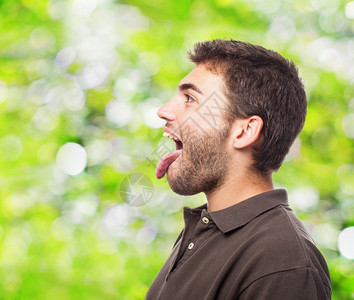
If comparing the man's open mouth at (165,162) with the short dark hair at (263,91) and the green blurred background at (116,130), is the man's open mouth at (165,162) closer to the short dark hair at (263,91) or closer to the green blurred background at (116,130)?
the short dark hair at (263,91)

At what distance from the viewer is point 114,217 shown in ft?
8.54

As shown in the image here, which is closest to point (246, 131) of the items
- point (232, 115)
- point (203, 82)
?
point (232, 115)

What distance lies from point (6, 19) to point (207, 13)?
1.25 metres

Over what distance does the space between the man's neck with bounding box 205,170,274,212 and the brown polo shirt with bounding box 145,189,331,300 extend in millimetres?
55

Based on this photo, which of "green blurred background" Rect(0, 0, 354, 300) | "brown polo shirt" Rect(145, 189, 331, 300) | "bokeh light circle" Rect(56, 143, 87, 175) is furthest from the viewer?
"bokeh light circle" Rect(56, 143, 87, 175)

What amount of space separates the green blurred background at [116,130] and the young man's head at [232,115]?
1163 mm

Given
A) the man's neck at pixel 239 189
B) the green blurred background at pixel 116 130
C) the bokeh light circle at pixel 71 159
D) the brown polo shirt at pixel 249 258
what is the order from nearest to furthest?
A: the brown polo shirt at pixel 249 258
the man's neck at pixel 239 189
the green blurred background at pixel 116 130
the bokeh light circle at pixel 71 159

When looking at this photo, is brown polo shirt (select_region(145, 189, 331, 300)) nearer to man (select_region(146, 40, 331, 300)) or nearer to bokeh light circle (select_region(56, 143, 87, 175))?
man (select_region(146, 40, 331, 300))

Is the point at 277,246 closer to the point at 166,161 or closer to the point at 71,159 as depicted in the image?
the point at 166,161

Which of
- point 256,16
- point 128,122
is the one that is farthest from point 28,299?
point 256,16

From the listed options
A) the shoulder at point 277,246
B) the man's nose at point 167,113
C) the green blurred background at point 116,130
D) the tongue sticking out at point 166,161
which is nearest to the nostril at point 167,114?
the man's nose at point 167,113

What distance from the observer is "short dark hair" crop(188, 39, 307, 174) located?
1101 millimetres

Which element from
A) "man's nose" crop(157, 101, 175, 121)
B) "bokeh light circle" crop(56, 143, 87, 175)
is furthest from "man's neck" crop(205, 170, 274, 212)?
"bokeh light circle" crop(56, 143, 87, 175)

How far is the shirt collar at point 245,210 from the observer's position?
0.98 m
